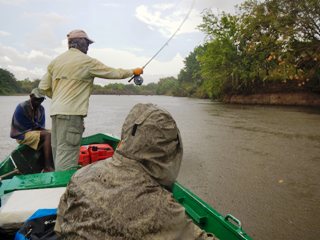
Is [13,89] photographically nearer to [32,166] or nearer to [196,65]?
[196,65]

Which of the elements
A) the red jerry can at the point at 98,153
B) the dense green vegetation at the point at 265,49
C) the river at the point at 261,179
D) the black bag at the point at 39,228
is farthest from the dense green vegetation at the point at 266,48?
the black bag at the point at 39,228

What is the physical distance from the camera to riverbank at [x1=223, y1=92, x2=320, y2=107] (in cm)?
3275

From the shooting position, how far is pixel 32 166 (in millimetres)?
5434

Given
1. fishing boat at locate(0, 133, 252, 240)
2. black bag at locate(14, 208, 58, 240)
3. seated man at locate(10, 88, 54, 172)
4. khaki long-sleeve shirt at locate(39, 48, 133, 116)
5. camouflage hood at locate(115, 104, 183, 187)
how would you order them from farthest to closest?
1. seated man at locate(10, 88, 54, 172)
2. khaki long-sleeve shirt at locate(39, 48, 133, 116)
3. fishing boat at locate(0, 133, 252, 240)
4. black bag at locate(14, 208, 58, 240)
5. camouflage hood at locate(115, 104, 183, 187)

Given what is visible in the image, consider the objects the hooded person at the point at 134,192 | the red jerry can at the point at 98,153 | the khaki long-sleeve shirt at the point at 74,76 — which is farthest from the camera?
the red jerry can at the point at 98,153

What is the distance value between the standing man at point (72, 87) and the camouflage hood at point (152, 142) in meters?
2.52

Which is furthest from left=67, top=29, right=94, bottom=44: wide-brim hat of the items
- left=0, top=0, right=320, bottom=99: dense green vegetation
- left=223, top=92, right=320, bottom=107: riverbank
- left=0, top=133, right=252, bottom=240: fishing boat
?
left=223, top=92, right=320, bottom=107: riverbank

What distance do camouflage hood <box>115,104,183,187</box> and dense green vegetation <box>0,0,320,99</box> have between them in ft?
74.2

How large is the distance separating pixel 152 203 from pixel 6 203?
1750mm

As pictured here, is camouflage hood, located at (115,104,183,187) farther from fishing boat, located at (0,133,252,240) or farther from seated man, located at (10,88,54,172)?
seated man, located at (10,88,54,172)

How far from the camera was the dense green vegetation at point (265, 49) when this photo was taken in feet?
79.1

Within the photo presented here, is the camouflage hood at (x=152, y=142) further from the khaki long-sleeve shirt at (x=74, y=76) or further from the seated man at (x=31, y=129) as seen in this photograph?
the seated man at (x=31, y=129)

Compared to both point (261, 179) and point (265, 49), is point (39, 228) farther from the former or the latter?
point (265, 49)

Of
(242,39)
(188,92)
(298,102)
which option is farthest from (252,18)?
(188,92)
